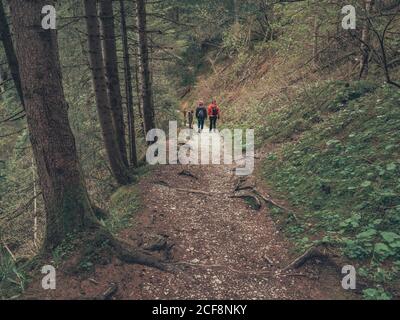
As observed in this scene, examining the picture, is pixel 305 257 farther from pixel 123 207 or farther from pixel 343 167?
pixel 123 207

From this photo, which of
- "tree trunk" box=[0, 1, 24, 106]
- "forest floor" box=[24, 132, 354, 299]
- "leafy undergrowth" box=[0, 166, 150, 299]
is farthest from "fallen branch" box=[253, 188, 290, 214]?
"tree trunk" box=[0, 1, 24, 106]

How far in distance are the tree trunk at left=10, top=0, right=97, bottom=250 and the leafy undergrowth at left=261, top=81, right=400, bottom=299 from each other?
4773 mm

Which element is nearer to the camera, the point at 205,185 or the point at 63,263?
the point at 63,263

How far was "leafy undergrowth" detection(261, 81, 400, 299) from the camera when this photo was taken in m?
6.34

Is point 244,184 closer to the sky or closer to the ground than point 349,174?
closer to the ground

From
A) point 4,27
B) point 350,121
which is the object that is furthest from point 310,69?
point 4,27

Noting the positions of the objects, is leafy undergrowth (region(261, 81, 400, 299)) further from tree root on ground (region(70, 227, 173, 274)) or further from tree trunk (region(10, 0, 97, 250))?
tree trunk (region(10, 0, 97, 250))

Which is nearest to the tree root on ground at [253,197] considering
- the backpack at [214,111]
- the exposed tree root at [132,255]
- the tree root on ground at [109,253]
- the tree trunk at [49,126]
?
the tree root on ground at [109,253]

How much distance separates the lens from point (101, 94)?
9.75 m

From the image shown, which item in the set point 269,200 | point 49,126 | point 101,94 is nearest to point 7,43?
point 101,94

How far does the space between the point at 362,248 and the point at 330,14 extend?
7.17 metres

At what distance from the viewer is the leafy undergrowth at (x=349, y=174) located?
249 inches

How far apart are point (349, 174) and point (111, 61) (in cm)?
773

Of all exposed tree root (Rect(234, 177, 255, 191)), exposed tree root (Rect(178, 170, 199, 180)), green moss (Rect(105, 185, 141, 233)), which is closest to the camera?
green moss (Rect(105, 185, 141, 233))
